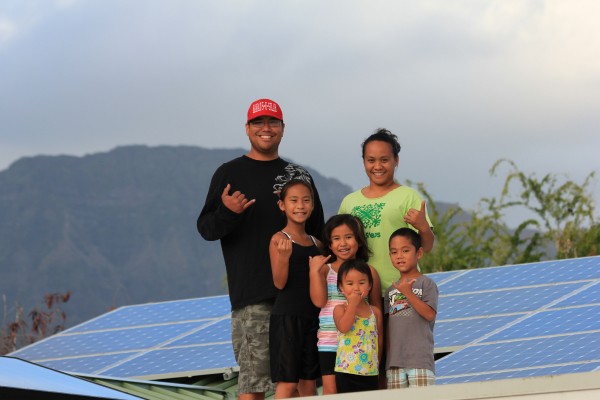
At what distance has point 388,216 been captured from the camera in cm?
1016

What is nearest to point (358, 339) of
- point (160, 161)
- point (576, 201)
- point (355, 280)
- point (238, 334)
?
point (355, 280)

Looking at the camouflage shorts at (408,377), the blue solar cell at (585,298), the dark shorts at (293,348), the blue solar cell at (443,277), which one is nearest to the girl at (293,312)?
the dark shorts at (293,348)

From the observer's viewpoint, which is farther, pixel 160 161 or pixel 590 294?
pixel 160 161

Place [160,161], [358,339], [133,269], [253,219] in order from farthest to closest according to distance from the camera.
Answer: [160,161]
[133,269]
[253,219]
[358,339]

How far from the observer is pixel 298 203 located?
33.1 ft

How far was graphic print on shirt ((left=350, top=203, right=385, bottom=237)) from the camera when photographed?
10.2 meters

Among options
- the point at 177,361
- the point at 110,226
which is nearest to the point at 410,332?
the point at 177,361

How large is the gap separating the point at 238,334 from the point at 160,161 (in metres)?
141

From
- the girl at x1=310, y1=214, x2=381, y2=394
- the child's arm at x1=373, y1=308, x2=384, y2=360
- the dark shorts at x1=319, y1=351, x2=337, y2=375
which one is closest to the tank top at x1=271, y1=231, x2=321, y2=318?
the girl at x1=310, y1=214, x2=381, y2=394

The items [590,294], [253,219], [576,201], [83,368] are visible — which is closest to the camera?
[253,219]

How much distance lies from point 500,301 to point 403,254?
4923 mm

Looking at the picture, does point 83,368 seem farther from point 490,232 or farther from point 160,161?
point 160,161

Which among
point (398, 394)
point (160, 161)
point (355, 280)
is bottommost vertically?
point (398, 394)

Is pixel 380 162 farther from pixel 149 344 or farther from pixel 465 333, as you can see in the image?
pixel 149 344
